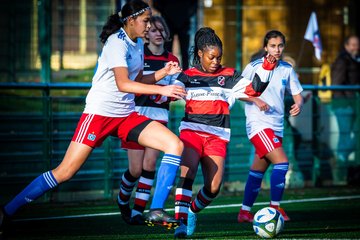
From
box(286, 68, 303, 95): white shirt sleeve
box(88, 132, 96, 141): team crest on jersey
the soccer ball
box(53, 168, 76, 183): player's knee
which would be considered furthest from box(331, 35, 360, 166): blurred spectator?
box(53, 168, 76, 183): player's knee

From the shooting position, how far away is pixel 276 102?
10.8m

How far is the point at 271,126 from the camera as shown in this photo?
10.6 metres

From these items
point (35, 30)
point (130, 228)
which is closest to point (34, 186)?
point (130, 228)

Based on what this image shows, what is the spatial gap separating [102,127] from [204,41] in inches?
58.3

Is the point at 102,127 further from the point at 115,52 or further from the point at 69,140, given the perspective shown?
the point at 69,140

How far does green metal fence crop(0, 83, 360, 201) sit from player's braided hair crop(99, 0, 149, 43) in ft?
13.5

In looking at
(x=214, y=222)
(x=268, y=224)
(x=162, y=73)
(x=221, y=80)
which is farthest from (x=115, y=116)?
(x=214, y=222)

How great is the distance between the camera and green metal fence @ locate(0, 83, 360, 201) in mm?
12836

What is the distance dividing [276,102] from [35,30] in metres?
5.54

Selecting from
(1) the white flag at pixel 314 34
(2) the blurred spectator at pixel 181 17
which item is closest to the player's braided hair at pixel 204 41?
(2) the blurred spectator at pixel 181 17

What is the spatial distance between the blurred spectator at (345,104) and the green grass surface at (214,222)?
155 cm

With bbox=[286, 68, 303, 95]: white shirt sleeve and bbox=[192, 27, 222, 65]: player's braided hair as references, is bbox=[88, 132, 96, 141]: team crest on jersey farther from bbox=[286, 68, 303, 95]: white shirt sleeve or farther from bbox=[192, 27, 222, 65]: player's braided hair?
bbox=[286, 68, 303, 95]: white shirt sleeve

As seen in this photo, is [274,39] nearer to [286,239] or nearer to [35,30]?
[286,239]

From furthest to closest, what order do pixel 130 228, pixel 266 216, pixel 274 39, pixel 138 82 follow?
1. pixel 274 39
2. pixel 130 228
3. pixel 266 216
4. pixel 138 82
